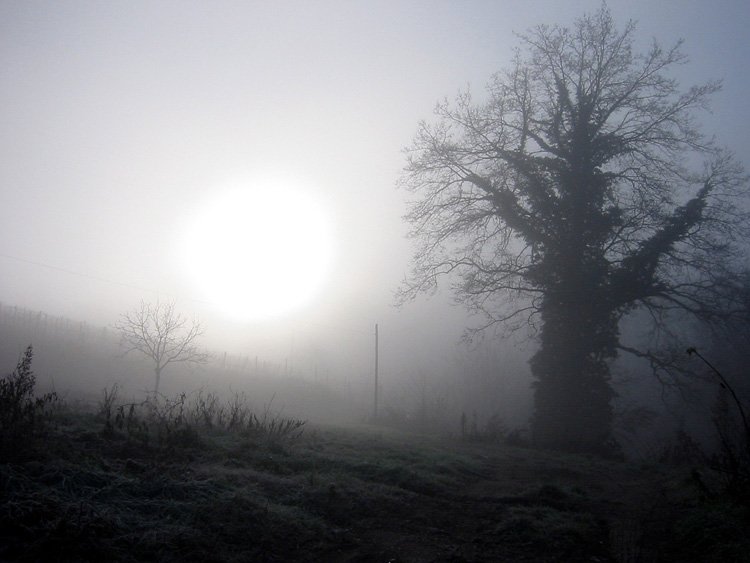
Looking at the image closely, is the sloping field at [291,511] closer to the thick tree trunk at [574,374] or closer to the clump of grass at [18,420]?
the clump of grass at [18,420]

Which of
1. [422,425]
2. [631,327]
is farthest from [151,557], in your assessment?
[631,327]

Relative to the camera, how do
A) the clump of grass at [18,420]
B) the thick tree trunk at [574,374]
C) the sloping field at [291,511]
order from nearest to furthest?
the sloping field at [291,511] < the clump of grass at [18,420] < the thick tree trunk at [574,374]

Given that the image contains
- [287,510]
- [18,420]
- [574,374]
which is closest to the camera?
[287,510]

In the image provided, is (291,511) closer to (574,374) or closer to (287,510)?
(287,510)

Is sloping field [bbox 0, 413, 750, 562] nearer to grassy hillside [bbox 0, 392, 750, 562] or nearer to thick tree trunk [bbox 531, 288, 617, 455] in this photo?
grassy hillside [bbox 0, 392, 750, 562]

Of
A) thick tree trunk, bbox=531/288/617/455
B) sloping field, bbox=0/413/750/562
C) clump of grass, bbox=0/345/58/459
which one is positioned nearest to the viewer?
sloping field, bbox=0/413/750/562

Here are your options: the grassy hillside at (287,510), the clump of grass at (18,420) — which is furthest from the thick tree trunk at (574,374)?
the clump of grass at (18,420)

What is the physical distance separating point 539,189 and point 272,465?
51.1 feet

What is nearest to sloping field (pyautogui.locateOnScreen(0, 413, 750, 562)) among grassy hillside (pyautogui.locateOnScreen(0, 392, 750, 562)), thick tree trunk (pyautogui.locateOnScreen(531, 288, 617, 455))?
grassy hillside (pyautogui.locateOnScreen(0, 392, 750, 562))

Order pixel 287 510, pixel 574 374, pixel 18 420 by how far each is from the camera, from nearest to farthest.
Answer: pixel 287 510
pixel 18 420
pixel 574 374

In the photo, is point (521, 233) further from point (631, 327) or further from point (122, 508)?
point (631, 327)

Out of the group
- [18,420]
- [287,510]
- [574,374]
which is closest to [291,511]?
[287,510]

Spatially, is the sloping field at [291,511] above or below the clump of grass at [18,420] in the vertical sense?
below

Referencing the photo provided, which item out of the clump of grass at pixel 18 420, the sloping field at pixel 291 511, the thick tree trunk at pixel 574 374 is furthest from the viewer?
the thick tree trunk at pixel 574 374
